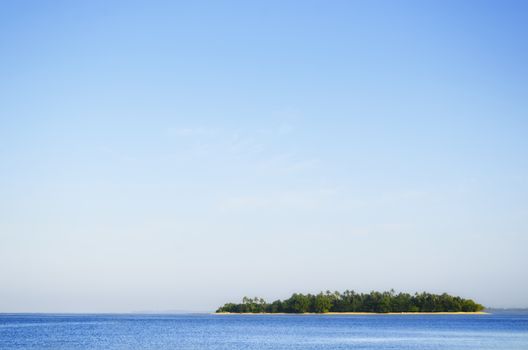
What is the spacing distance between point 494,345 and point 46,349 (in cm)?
4733

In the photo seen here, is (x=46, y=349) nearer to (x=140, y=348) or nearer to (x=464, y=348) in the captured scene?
(x=140, y=348)

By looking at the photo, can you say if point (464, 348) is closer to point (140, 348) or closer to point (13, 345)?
point (140, 348)

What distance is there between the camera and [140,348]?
63.8 meters

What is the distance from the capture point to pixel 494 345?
220ft

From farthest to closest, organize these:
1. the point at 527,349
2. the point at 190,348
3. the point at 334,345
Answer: the point at 334,345
the point at 190,348
the point at 527,349

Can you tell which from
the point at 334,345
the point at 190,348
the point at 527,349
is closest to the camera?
the point at 527,349

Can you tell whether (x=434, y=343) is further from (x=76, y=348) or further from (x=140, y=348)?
(x=76, y=348)

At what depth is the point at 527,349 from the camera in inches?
2384

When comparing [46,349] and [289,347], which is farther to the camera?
[289,347]

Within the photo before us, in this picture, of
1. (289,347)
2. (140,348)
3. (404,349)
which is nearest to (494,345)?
(404,349)

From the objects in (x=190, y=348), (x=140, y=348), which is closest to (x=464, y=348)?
(x=190, y=348)

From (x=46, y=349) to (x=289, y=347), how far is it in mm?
25447

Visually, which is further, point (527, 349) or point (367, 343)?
point (367, 343)

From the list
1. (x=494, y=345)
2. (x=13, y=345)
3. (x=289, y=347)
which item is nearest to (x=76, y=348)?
(x=13, y=345)
